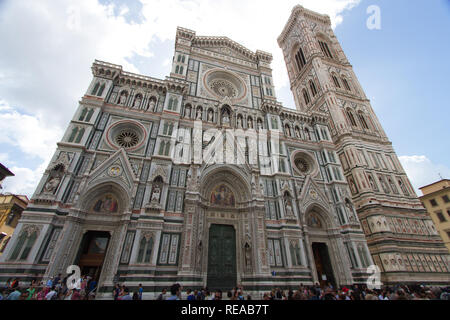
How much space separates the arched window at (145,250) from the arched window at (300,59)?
1414 inches

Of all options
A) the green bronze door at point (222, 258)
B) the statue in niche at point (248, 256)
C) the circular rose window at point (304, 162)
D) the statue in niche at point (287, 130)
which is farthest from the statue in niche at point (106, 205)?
the statue in niche at point (287, 130)

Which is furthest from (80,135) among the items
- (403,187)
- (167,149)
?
(403,187)

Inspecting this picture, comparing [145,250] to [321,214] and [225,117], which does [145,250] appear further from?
[321,214]

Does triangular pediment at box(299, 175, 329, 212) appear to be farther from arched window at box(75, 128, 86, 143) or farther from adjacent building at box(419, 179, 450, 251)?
adjacent building at box(419, 179, 450, 251)

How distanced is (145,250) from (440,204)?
38181mm

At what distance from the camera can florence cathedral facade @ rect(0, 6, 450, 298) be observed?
12.4 m

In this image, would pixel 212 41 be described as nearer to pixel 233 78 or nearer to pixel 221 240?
pixel 233 78

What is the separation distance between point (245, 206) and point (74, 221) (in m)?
11.3

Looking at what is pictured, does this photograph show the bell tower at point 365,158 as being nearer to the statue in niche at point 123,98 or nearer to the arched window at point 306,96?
the arched window at point 306,96

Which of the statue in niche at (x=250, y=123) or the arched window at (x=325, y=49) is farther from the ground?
the arched window at (x=325, y=49)

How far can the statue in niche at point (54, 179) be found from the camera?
41.3 ft

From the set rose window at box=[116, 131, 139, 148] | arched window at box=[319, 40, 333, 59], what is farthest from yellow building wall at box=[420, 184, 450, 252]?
rose window at box=[116, 131, 139, 148]

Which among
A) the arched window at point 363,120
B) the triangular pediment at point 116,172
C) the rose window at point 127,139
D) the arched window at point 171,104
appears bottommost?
the triangular pediment at point 116,172

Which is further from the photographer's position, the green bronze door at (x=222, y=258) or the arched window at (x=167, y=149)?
the arched window at (x=167, y=149)
